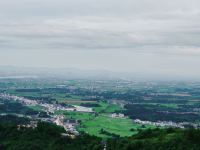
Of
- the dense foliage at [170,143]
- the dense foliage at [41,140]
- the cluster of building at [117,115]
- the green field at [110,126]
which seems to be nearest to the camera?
the dense foliage at [170,143]

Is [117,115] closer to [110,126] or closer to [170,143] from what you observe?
[110,126]

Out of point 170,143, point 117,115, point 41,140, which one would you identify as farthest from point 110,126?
point 170,143

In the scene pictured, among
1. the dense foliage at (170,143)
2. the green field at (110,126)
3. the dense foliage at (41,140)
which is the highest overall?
the dense foliage at (170,143)

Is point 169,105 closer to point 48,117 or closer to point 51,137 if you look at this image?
point 48,117

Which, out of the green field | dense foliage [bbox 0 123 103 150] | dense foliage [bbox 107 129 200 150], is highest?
dense foliage [bbox 107 129 200 150]

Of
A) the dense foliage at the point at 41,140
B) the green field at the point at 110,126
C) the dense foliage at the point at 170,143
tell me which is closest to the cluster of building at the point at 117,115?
the green field at the point at 110,126

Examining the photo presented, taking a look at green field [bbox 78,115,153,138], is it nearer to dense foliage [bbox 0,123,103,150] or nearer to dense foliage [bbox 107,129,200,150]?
dense foliage [bbox 0,123,103,150]

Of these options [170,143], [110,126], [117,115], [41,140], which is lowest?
[110,126]

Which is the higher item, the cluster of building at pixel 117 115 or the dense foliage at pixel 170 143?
the dense foliage at pixel 170 143

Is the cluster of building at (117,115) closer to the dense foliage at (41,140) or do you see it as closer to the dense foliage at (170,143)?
the dense foliage at (41,140)

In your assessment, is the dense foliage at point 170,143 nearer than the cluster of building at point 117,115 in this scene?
Yes

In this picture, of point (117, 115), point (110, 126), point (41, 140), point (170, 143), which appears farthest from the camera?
point (117, 115)

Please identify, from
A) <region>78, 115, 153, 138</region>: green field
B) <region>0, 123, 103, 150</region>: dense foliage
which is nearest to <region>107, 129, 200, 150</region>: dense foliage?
<region>0, 123, 103, 150</region>: dense foliage
